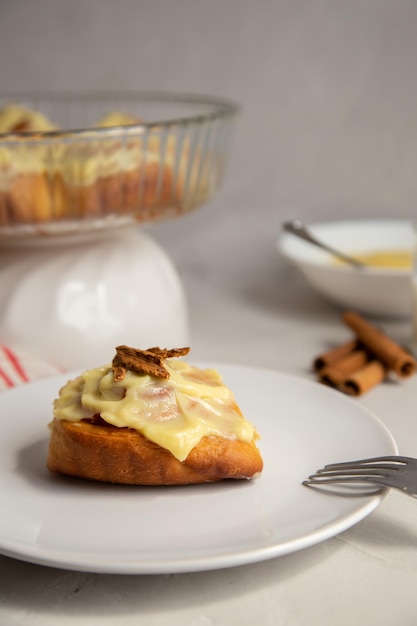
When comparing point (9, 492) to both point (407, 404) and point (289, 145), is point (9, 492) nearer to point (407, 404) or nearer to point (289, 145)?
point (407, 404)

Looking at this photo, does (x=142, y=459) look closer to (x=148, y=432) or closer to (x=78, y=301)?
(x=148, y=432)

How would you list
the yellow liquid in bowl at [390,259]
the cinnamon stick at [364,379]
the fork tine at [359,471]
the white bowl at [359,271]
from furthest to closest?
the yellow liquid in bowl at [390,259]
the white bowl at [359,271]
the cinnamon stick at [364,379]
the fork tine at [359,471]

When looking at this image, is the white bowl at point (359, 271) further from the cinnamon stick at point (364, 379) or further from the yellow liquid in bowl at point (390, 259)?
the cinnamon stick at point (364, 379)

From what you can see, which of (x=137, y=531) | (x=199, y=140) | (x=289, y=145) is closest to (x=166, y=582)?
(x=137, y=531)

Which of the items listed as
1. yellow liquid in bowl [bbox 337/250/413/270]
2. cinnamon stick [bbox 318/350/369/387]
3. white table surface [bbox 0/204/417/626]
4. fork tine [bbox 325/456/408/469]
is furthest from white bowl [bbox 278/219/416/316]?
fork tine [bbox 325/456/408/469]

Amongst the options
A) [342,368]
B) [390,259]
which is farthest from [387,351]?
[390,259]

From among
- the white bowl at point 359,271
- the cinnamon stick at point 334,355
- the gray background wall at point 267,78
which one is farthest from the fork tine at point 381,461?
the gray background wall at point 267,78

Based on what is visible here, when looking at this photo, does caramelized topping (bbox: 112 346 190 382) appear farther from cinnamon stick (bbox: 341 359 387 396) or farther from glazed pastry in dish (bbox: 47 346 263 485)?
cinnamon stick (bbox: 341 359 387 396)
